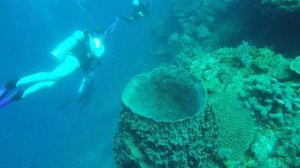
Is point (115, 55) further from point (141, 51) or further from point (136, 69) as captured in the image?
point (136, 69)

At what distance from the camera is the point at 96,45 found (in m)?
8.36

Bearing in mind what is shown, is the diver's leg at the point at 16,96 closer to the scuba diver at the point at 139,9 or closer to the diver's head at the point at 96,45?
the diver's head at the point at 96,45

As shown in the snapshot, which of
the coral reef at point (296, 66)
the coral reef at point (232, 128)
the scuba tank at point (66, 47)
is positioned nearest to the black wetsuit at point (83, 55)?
the scuba tank at point (66, 47)

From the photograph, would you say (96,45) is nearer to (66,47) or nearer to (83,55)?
(83,55)

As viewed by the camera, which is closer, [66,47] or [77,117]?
[66,47]

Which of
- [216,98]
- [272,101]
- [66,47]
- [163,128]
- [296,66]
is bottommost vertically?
[272,101]

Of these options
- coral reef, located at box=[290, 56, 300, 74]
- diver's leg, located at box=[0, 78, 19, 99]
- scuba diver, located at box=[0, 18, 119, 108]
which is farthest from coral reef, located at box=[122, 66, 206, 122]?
diver's leg, located at box=[0, 78, 19, 99]

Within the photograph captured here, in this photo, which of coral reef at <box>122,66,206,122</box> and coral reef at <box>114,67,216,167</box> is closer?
coral reef at <box>114,67,216,167</box>

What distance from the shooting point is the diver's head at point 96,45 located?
27.2 feet

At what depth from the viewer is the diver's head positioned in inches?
327

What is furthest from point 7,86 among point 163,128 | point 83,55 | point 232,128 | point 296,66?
point 296,66

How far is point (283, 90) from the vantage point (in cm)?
441

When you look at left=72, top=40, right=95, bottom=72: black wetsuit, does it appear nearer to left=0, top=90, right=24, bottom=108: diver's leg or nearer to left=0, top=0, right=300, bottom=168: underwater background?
left=0, top=0, right=300, bottom=168: underwater background

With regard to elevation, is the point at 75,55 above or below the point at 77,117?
below
